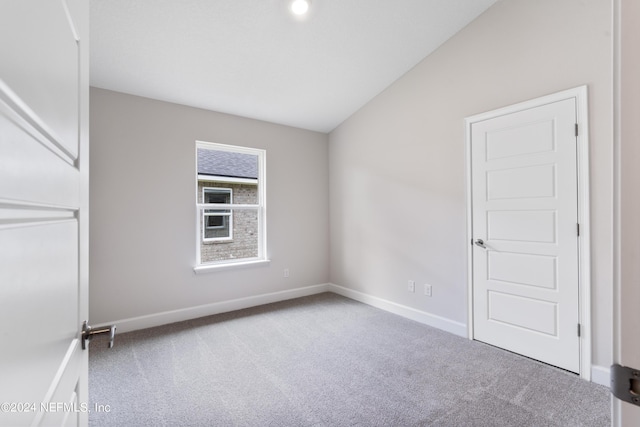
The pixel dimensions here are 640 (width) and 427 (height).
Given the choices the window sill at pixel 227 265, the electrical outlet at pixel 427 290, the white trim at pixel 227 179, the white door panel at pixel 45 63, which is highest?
the white trim at pixel 227 179

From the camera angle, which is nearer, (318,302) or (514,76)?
(514,76)

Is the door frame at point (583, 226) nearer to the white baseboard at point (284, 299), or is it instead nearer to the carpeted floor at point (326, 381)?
the white baseboard at point (284, 299)

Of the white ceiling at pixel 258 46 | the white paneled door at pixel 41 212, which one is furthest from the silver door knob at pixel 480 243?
the white paneled door at pixel 41 212

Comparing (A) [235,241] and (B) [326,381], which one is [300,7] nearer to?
(A) [235,241]

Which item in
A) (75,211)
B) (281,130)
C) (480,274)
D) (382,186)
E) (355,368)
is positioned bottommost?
(355,368)

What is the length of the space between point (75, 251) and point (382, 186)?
3.33m

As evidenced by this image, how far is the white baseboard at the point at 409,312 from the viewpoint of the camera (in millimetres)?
2961

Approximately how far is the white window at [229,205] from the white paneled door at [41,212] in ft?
9.37

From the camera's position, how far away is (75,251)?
0.75m

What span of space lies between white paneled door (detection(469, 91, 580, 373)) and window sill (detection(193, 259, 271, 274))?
2514 millimetres

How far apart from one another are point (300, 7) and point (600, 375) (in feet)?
11.8

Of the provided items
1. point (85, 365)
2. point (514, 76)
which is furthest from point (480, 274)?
point (85, 365)

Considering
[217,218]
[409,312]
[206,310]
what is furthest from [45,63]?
[409,312]

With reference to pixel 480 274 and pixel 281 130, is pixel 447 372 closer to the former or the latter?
pixel 480 274
